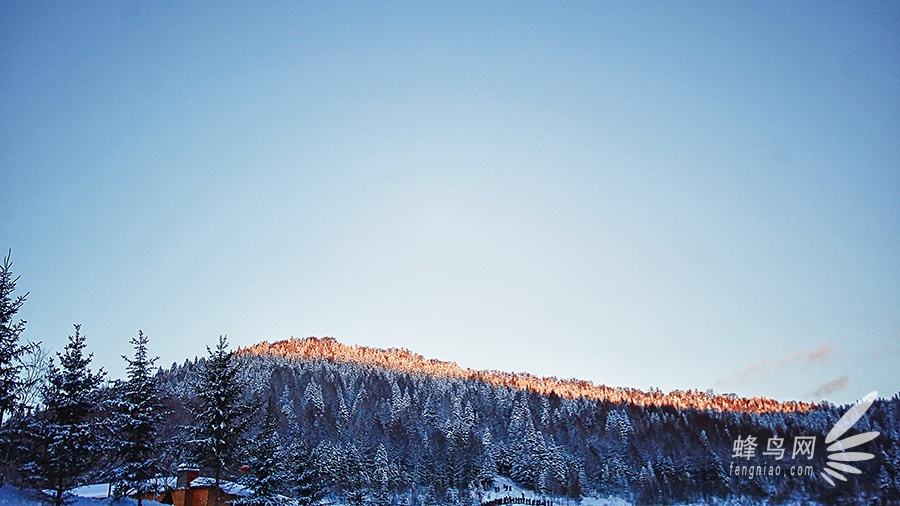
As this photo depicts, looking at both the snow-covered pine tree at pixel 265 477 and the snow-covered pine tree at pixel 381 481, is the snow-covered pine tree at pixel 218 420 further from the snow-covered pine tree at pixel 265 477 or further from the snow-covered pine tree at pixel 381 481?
the snow-covered pine tree at pixel 381 481

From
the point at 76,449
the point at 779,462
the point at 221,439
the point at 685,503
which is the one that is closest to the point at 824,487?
the point at 779,462

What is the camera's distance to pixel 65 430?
108 feet

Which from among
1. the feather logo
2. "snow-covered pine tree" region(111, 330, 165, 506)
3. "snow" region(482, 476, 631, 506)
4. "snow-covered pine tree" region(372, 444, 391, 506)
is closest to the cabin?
"snow-covered pine tree" region(111, 330, 165, 506)

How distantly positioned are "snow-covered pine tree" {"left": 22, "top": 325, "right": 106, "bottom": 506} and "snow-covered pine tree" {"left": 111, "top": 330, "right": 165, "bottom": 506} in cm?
261

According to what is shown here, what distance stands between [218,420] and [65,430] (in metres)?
7.88

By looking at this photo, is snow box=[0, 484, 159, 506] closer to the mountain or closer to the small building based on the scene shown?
the small building

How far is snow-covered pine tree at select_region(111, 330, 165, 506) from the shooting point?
37375mm

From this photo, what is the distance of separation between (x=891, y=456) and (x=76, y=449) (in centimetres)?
11723

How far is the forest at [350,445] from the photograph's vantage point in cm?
3347

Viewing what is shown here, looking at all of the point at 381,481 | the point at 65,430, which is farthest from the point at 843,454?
the point at 65,430

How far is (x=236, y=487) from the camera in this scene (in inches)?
2167

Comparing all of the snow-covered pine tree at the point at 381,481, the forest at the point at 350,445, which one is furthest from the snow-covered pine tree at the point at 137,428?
the snow-covered pine tree at the point at 381,481

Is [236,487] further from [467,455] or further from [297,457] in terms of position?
[467,455]

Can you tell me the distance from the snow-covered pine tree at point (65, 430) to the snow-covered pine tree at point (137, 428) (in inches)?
103
